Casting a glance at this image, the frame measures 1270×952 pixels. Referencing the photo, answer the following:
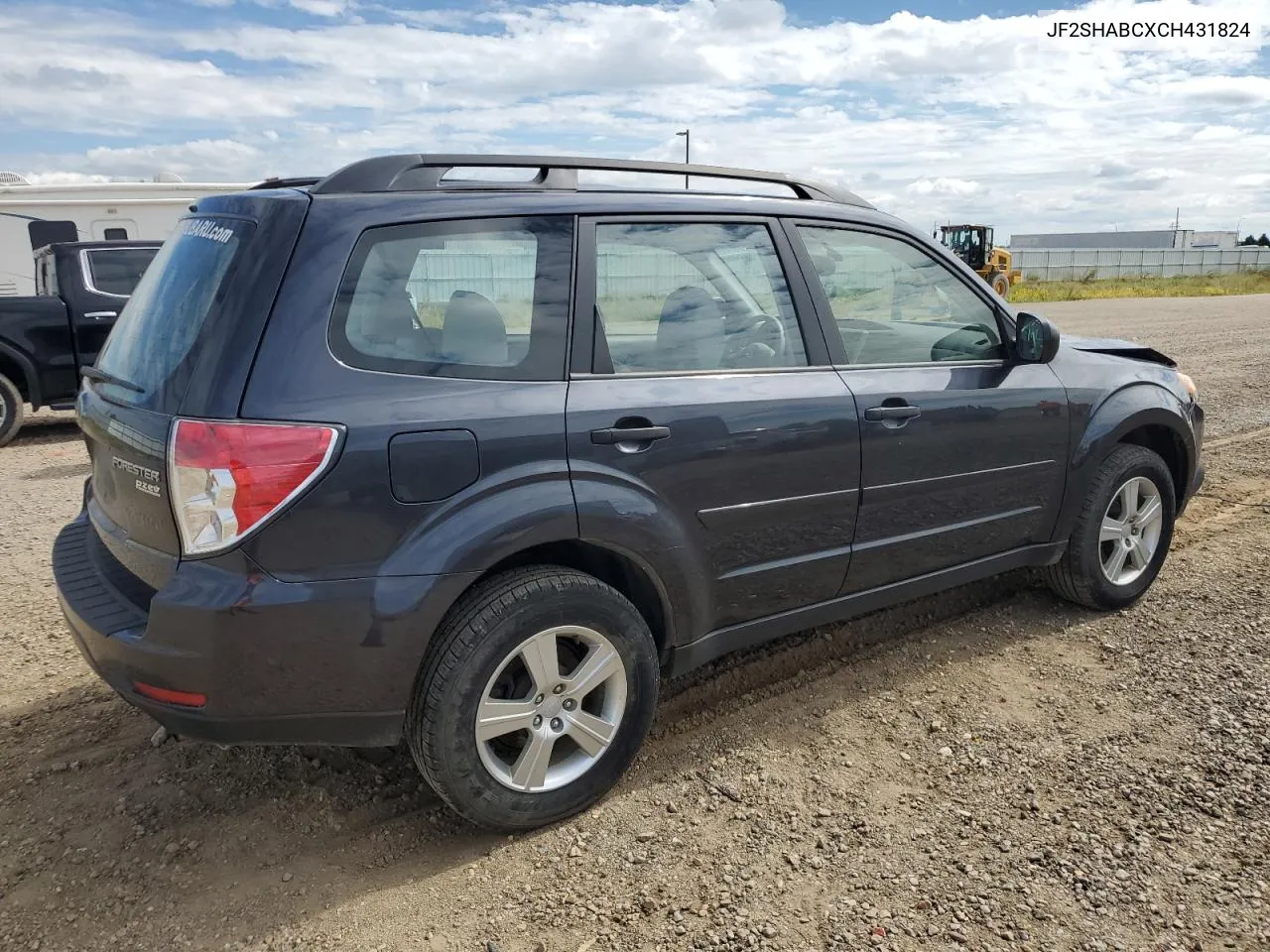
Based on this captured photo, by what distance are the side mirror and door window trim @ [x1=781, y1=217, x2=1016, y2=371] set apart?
5 cm

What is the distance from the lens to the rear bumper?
2373 mm

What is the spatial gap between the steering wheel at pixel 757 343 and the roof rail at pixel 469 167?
559 mm

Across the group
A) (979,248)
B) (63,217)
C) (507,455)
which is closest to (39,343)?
(63,217)

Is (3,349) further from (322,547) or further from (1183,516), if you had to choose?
(1183,516)

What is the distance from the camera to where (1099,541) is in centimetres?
425

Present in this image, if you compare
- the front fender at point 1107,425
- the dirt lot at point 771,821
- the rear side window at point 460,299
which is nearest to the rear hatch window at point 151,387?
the rear side window at point 460,299

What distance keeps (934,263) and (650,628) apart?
1871 mm

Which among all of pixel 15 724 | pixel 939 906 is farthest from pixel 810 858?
pixel 15 724

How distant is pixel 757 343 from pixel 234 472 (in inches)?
68.1

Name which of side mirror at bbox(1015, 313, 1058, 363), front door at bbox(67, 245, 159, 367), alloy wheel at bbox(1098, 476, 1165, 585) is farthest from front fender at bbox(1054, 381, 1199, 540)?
front door at bbox(67, 245, 159, 367)

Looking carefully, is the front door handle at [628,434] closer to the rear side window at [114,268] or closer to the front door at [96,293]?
the front door at [96,293]

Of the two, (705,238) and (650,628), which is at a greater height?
(705,238)

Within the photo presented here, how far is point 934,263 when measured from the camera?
381 centimetres

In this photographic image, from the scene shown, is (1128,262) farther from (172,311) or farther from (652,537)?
(172,311)
